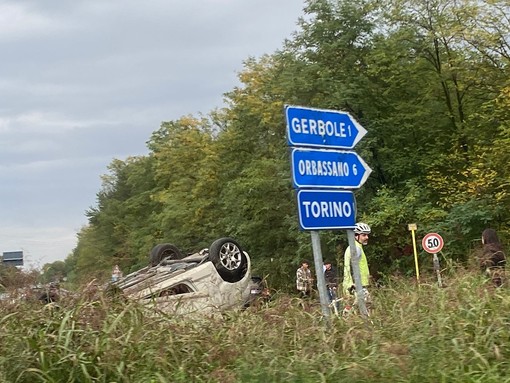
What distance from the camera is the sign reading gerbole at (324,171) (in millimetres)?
6996

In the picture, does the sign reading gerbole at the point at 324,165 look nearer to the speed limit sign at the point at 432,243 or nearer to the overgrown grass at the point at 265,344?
the overgrown grass at the point at 265,344

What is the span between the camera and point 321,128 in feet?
24.1

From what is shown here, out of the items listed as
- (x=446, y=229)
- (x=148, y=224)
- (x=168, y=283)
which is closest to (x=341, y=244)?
(x=446, y=229)

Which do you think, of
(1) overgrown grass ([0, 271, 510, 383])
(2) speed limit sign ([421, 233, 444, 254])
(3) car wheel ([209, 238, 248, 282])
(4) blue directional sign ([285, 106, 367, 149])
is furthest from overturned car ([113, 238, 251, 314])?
(2) speed limit sign ([421, 233, 444, 254])

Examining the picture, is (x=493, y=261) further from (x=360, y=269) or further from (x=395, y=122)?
(x=395, y=122)

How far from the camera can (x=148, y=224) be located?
155 feet

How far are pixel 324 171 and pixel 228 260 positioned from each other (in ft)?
19.6

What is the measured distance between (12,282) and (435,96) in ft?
78.8

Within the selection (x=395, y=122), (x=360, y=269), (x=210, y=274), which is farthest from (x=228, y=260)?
(x=395, y=122)

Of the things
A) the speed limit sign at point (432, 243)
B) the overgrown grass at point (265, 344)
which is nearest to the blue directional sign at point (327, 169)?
the overgrown grass at point (265, 344)

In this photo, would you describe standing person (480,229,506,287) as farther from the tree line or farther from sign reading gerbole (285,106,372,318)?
the tree line

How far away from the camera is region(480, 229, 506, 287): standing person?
7234 millimetres

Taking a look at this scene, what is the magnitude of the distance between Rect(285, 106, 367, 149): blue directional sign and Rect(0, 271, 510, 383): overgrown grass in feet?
5.59

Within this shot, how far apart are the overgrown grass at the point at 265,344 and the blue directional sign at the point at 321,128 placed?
1.70 metres
